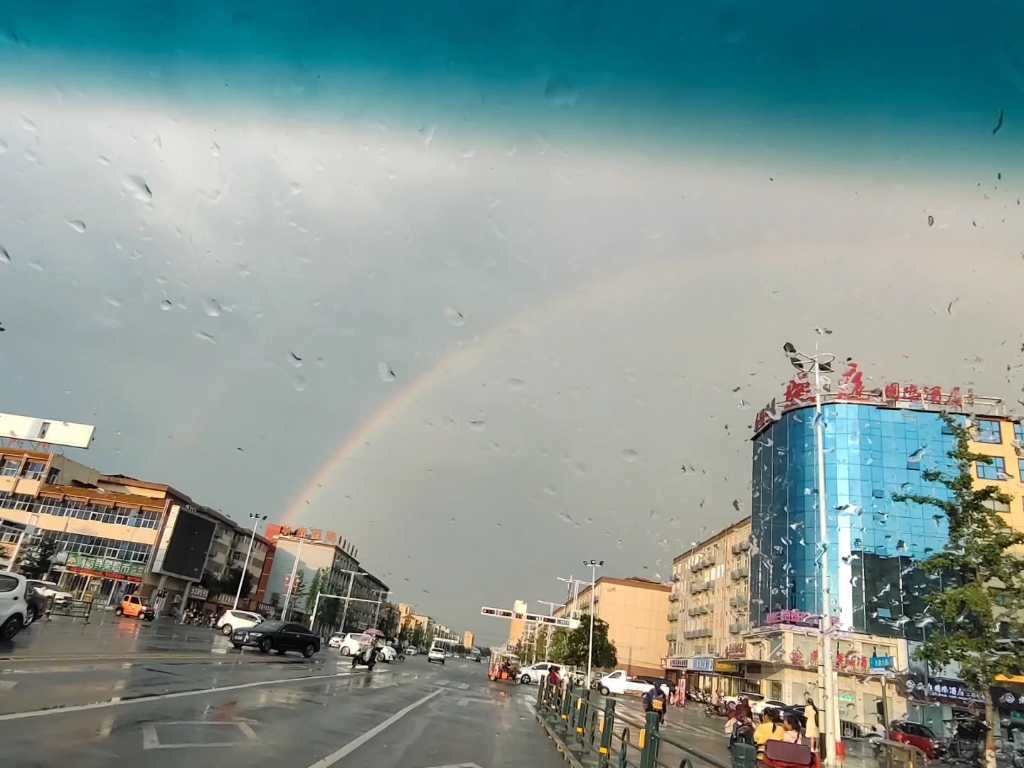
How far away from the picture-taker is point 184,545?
6856 centimetres

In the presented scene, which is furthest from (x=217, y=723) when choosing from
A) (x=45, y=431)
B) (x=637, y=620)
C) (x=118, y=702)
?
(x=637, y=620)

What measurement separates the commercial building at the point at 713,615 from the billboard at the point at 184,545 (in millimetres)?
52725

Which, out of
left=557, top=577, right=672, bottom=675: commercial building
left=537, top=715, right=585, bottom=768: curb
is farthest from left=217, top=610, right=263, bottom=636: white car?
left=557, top=577, right=672, bottom=675: commercial building

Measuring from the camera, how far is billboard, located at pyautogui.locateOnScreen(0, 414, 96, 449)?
53.8m

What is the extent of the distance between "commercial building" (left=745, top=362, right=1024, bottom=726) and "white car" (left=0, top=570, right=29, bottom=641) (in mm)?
48106

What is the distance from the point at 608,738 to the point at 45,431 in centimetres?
6080

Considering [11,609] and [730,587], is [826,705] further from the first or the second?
[730,587]

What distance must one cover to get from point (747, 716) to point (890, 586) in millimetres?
41670

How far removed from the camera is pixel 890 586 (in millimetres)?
51688

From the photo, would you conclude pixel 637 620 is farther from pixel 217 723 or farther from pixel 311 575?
pixel 217 723

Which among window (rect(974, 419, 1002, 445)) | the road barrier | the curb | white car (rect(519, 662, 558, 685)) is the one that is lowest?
white car (rect(519, 662, 558, 685))

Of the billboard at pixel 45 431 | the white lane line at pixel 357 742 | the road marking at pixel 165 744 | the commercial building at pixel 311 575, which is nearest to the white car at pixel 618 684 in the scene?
the white lane line at pixel 357 742

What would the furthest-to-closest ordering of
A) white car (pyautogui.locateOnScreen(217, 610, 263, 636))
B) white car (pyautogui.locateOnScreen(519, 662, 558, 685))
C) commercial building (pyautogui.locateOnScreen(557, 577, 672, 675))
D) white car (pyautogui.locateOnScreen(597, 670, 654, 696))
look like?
commercial building (pyautogui.locateOnScreen(557, 577, 672, 675)), white car (pyautogui.locateOnScreen(519, 662, 558, 685)), white car (pyautogui.locateOnScreen(597, 670, 654, 696)), white car (pyautogui.locateOnScreen(217, 610, 263, 636))

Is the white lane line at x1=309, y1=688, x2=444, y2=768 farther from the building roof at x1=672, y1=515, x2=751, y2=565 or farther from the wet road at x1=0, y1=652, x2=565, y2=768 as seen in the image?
the building roof at x1=672, y1=515, x2=751, y2=565
